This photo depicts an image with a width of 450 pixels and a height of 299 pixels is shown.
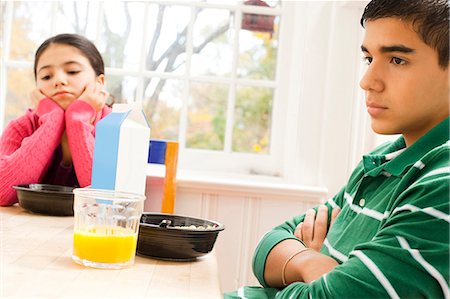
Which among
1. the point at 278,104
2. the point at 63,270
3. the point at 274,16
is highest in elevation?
the point at 274,16

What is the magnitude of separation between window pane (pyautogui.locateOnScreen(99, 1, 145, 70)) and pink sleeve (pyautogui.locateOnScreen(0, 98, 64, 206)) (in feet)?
2.16

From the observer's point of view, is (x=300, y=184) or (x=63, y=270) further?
(x=300, y=184)

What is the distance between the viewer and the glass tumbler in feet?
3.92

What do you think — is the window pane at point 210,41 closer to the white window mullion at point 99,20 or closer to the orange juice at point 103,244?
the white window mullion at point 99,20

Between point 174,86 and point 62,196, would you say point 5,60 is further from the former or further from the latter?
point 62,196

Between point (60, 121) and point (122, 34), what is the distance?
0.82m

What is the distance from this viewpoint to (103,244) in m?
1.19

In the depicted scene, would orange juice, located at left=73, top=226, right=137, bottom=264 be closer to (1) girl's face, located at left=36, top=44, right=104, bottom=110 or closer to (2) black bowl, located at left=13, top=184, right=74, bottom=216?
(2) black bowl, located at left=13, top=184, right=74, bottom=216

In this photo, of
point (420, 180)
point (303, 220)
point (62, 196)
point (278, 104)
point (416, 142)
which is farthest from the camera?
point (278, 104)

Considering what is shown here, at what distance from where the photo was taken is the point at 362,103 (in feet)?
8.07

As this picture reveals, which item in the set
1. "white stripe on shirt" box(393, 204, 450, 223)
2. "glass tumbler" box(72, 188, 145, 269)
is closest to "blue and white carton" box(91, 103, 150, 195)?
"glass tumbler" box(72, 188, 145, 269)

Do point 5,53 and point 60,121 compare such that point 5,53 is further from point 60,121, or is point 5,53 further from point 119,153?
point 119,153

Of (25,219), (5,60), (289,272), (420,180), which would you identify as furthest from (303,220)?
(5,60)

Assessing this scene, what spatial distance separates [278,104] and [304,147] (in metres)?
0.28
